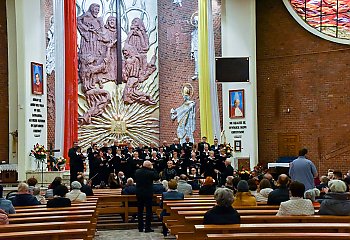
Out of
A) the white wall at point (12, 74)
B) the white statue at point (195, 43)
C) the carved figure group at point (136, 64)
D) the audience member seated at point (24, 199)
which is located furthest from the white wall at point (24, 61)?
the audience member seated at point (24, 199)

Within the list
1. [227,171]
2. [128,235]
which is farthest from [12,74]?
[128,235]

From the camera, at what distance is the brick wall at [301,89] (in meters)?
18.0

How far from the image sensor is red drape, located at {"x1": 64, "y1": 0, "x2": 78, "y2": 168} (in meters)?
18.5

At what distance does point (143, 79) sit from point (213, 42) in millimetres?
3794

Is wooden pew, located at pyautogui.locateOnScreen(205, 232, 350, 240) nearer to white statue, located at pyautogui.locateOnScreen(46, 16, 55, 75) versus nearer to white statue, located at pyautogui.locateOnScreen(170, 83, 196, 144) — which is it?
white statue, located at pyautogui.locateOnScreen(46, 16, 55, 75)

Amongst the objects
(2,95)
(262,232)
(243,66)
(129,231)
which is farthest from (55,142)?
(262,232)

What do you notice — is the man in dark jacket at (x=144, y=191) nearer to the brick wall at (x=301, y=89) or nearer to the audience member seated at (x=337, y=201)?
the audience member seated at (x=337, y=201)

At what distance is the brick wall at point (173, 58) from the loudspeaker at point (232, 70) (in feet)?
9.47

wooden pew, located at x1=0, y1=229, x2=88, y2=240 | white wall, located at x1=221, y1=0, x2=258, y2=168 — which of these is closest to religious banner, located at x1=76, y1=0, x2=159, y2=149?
white wall, located at x1=221, y1=0, x2=258, y2=168

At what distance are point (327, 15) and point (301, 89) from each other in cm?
259

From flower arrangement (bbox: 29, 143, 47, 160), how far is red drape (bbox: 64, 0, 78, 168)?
4.66 feet

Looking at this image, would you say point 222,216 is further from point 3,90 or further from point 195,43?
point 195,43

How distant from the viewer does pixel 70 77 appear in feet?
61.0

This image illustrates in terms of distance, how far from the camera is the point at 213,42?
19.6m
